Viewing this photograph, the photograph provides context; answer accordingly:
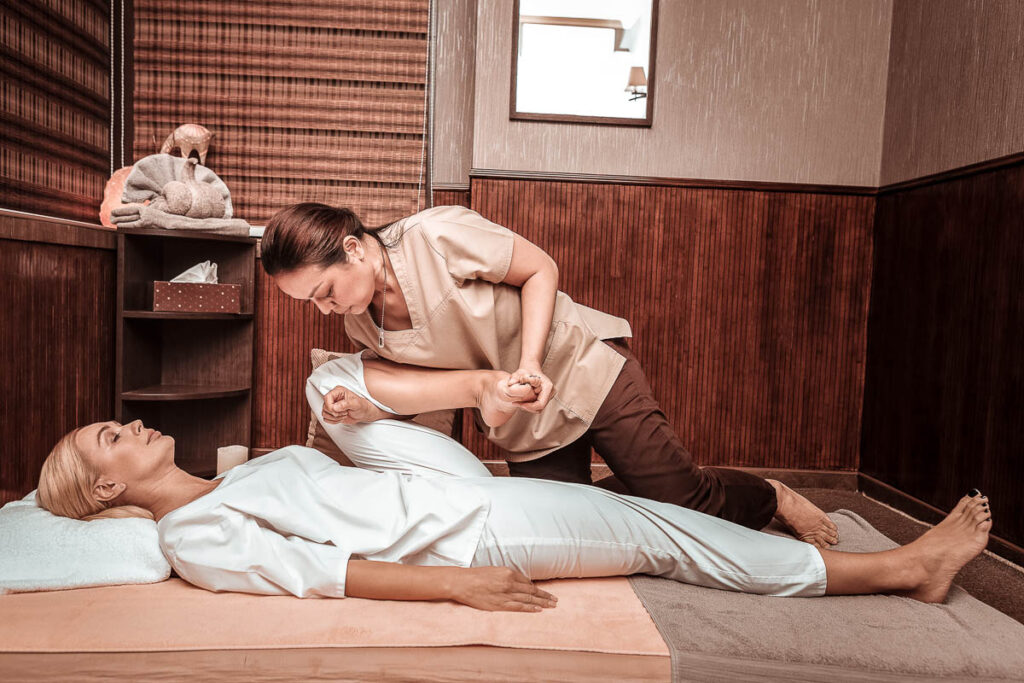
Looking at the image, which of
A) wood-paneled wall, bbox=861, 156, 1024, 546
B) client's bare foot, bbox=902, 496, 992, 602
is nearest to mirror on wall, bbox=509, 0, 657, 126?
wood-paneled wall, bbox=861, 156, 1024, 546

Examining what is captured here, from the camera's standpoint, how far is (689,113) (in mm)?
2609

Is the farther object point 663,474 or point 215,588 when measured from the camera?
point 663,474

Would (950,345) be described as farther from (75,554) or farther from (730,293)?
(75,554)

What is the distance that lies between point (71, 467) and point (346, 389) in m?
0.54

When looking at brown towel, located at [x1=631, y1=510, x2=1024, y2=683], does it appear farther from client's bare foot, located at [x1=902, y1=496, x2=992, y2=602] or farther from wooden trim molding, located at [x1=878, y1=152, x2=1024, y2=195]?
wooden trim molding, located at [x1=878, y1=152, x2=1024, y2=195]

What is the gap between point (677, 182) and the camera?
2.63m

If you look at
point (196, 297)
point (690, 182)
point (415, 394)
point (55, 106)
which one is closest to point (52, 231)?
point (196, 297)

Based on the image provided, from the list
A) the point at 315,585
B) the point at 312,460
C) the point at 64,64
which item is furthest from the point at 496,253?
the point at 64,64

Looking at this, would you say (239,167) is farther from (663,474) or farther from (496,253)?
(663,474)

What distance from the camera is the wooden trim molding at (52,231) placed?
1.88 meters

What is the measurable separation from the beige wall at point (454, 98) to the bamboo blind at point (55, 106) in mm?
1259

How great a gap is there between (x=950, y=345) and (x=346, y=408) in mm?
1822

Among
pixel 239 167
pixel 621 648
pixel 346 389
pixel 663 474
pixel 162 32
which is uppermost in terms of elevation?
pixel 162 32

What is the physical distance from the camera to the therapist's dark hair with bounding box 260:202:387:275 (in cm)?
141
